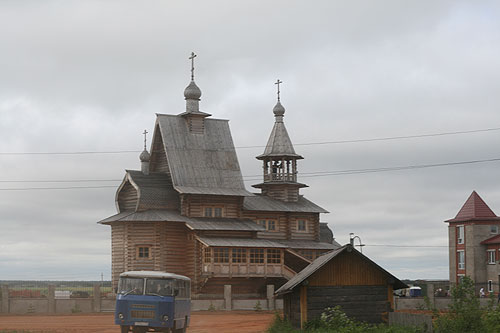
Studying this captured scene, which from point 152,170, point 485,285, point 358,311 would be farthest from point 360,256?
point 485,285

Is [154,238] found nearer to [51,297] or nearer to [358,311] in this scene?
[51,297]

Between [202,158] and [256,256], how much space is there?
8.59m

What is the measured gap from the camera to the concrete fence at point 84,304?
4603cm

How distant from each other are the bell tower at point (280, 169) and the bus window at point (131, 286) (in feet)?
125

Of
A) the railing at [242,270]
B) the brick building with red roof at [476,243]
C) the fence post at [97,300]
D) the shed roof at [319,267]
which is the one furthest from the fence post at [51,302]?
the brick building with red roof at [476,243]

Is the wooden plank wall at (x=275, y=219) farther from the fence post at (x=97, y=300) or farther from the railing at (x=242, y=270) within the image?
the fence post at (x=97, y=300)

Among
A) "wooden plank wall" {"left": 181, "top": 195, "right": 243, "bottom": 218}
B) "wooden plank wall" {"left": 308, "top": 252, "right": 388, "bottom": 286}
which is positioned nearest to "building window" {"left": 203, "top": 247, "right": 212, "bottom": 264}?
"wooden plank wall" {"left": 181, "top": 195, "right": 243, "bottom": 218}

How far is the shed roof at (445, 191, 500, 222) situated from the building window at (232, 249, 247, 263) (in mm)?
29110

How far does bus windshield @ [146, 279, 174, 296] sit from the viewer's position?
26816mm

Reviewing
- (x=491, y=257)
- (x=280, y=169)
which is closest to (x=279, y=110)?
(x=280, y=169)

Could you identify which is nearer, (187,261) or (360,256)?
(360,256)

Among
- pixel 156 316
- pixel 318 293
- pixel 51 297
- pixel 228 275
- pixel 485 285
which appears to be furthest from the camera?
pixel 485 285

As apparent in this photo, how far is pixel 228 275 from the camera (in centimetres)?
5306

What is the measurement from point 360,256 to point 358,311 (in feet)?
6.76
